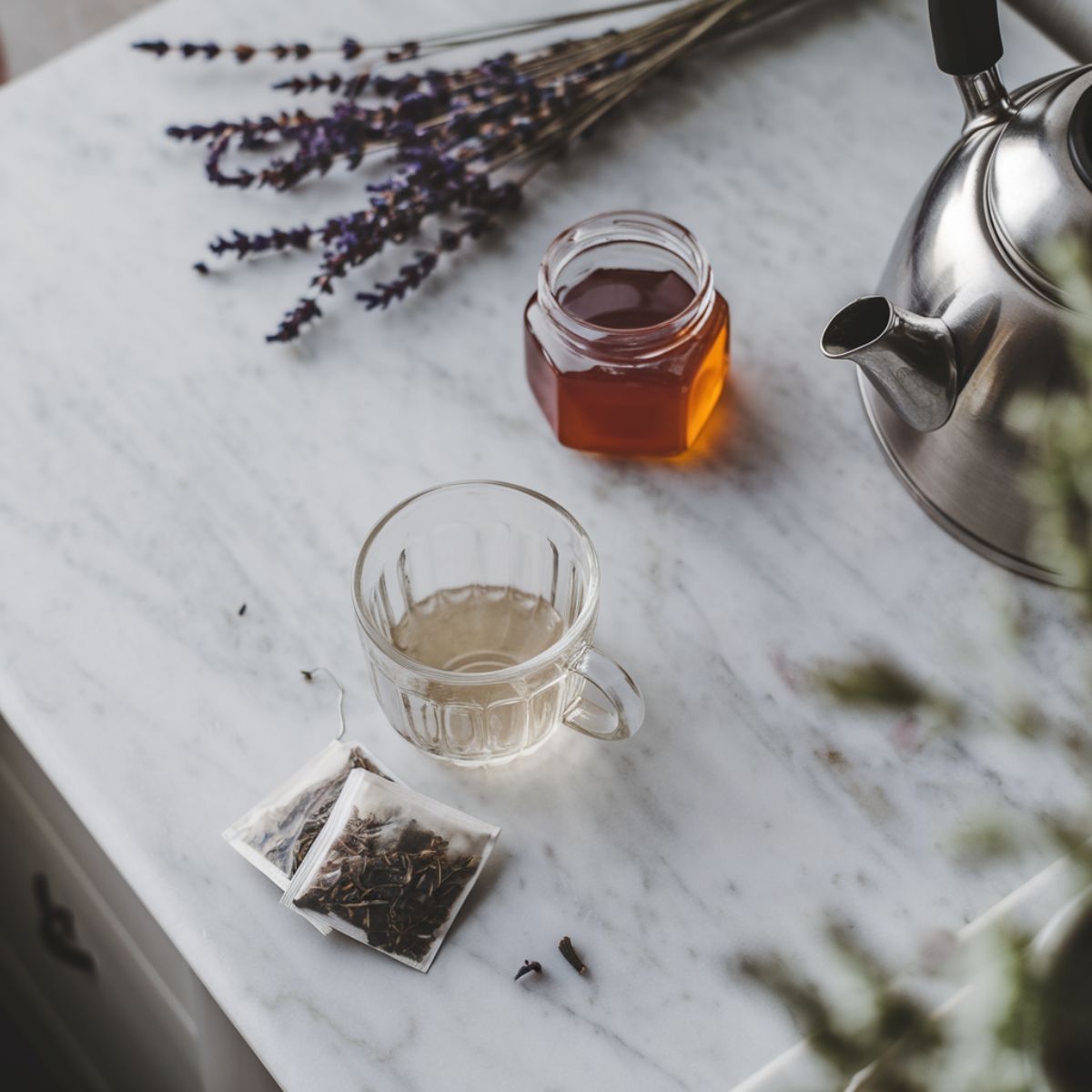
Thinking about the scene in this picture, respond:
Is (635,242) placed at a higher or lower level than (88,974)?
higher

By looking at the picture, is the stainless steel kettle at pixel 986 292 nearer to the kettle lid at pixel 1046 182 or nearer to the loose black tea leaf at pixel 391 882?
the kettle lid at pixel 1046 182

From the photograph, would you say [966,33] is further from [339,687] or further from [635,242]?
[339,687]

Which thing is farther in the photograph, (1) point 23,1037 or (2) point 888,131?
(1) point 23,1037

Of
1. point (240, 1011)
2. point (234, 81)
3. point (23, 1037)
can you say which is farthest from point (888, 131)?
point (23, 1037)

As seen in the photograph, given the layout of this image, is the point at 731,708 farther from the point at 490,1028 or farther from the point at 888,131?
the point at 888,131

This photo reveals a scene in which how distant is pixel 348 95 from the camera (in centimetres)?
92

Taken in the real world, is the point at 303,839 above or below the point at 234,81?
below

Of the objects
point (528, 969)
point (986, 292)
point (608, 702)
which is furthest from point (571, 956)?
point (986, 292)

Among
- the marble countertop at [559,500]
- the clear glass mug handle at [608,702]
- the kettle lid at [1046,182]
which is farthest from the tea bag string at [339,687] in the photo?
the kettle lid at [1046,182]

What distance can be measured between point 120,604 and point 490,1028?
0.33 metres

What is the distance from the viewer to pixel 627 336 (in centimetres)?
70

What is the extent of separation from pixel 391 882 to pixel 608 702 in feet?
0.48

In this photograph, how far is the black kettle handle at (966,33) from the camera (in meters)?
0.63

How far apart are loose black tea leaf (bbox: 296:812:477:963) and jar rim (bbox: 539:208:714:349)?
295mm
